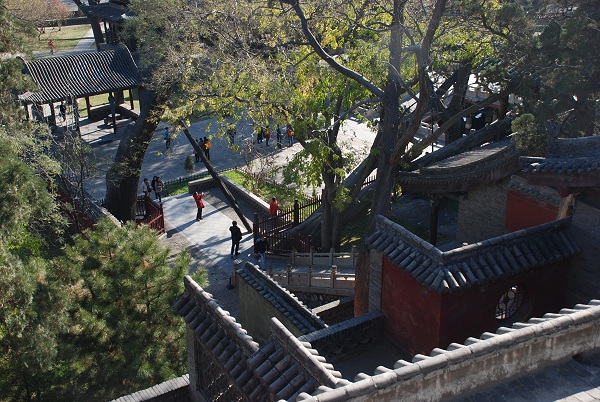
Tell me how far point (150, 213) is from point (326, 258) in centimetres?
741

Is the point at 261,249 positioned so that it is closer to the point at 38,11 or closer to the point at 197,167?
the point at 197,167

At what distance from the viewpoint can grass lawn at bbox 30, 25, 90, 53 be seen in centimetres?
4806

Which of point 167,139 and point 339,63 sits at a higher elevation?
point 339,63

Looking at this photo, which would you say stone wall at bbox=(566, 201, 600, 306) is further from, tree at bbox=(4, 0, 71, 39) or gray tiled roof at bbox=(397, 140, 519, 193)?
tree at bbox=(4, 0, 71, 39)

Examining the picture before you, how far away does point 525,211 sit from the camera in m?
15.4

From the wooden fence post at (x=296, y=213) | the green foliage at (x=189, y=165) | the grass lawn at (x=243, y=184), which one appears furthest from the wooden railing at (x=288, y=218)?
the green foliage at (x=189, y=165)

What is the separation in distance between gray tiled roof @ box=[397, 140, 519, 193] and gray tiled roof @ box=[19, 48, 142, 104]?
18.9 meters

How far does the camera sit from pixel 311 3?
1855cm

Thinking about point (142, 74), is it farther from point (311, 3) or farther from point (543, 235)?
point (543, 235)

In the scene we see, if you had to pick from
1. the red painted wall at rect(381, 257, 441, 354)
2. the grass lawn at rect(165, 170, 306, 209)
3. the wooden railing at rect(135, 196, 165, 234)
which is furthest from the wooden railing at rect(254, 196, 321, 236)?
the red painted wall at rect(381, 257, 441, 354)

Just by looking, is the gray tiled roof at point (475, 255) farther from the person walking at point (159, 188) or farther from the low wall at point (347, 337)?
the person walking at point (159, 188)

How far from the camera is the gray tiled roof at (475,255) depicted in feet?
Answer: 31.1

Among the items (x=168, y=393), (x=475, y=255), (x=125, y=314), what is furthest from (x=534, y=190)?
(x=168, y=393)

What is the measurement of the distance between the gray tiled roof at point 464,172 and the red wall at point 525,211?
0.63 metres
